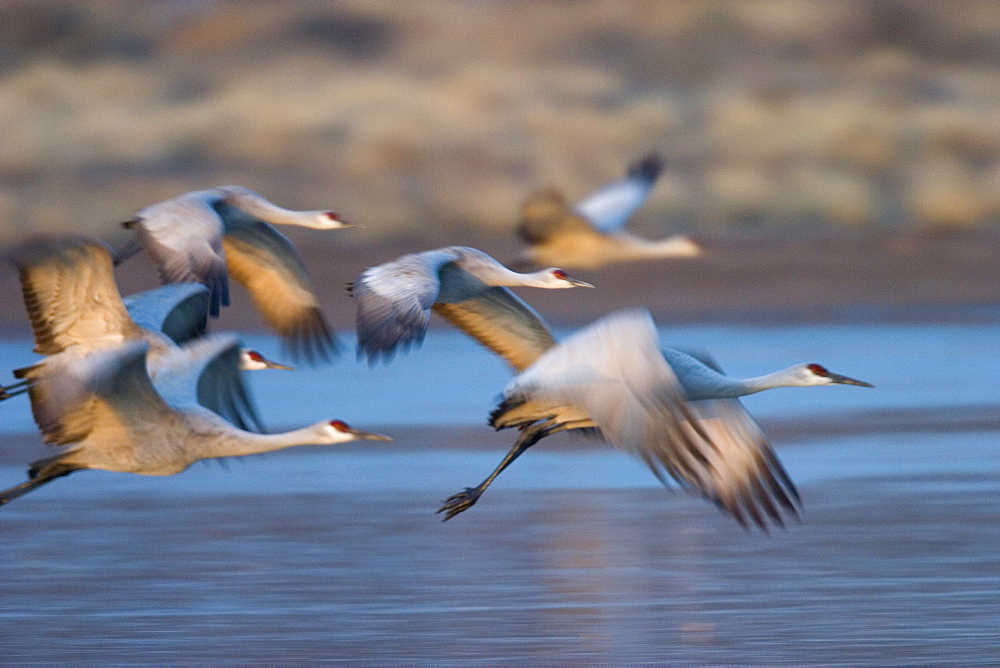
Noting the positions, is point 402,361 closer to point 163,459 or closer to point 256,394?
point 256,394

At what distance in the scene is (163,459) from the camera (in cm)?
903

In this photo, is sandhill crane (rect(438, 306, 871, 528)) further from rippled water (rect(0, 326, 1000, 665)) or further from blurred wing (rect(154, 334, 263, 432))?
blurred wing (rect(154, 334, 263, 432))

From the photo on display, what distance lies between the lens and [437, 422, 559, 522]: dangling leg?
978 centimetres

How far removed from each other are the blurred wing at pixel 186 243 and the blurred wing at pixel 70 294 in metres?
1.39

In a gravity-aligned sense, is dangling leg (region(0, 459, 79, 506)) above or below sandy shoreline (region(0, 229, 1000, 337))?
above

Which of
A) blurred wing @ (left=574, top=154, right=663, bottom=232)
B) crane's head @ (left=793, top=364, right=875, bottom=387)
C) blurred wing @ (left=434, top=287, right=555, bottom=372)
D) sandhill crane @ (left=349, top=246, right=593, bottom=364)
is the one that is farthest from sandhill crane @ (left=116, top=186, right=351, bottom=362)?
blurred wing @ (left=574, top=154, right=663, bottom=232)

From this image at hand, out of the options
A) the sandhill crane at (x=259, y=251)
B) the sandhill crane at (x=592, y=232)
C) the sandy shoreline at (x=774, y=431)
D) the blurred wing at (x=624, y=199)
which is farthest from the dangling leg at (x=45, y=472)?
the blurred wing at (x=624, y=199)

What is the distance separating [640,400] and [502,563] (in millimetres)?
1774

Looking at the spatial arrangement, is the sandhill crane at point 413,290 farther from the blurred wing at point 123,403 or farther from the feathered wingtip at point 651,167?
the feathered wingtip at point 651,167

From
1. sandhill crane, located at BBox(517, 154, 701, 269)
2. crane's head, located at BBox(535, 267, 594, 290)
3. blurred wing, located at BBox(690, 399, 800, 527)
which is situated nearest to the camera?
blurred wing, located at BBox(690, 399, 800, 527)

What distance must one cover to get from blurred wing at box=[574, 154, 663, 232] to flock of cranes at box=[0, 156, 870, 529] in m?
4.31

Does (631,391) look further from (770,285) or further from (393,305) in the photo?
(770,285)

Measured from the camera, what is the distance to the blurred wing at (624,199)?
15680mm

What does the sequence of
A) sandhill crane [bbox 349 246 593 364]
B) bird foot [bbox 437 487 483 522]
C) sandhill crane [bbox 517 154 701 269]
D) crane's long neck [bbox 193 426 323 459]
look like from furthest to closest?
1. sandhill crane [bbox 517 154 701 269]
2. bird foot [bbox 437 487 483 522]
3. sandhill crane [bbox 349 246 593 364]
4. crane's long neck [bbox 193 426 323 459]
